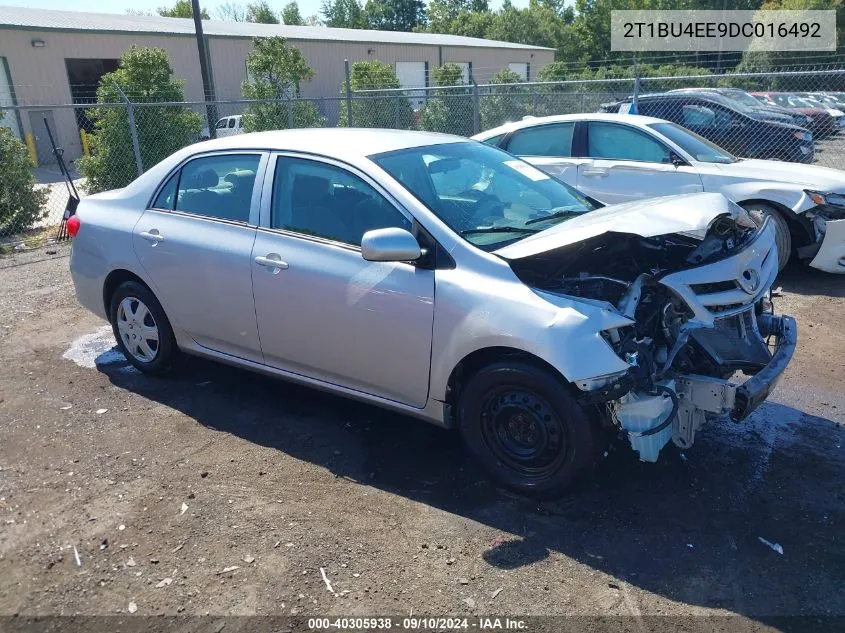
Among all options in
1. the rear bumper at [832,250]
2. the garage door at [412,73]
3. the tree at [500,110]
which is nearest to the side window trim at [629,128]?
the rear bumper at [832,250]

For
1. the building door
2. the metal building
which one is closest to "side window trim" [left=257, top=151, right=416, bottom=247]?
the metal building

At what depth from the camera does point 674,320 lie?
3.59 m

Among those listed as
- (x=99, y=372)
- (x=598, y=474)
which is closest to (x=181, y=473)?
(x=99, y=372)

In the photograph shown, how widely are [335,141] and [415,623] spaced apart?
2.76 meters

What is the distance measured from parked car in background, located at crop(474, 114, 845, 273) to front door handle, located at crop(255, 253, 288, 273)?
198 inches

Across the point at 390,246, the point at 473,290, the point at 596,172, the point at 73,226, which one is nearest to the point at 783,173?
the point at 596,172

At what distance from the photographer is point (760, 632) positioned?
269 cm

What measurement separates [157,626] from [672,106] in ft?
47.6

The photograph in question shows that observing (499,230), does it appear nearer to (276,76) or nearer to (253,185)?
(253,185)

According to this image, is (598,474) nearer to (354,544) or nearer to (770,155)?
(354,544)

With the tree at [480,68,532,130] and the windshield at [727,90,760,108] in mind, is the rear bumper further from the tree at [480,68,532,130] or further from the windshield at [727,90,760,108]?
the windshield at [727,90,760,108]

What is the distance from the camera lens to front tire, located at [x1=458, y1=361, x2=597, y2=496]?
10.9 ft

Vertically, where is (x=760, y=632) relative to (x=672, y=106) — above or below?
below

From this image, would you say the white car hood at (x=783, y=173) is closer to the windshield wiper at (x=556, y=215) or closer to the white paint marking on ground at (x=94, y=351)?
the windshield wiper at (x=556, y=215)
